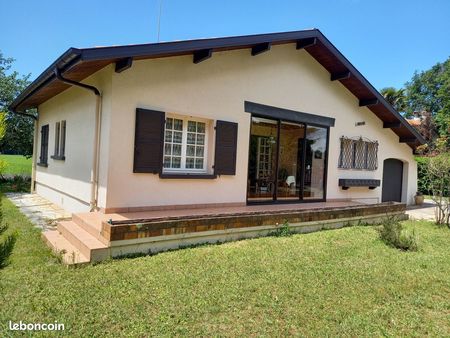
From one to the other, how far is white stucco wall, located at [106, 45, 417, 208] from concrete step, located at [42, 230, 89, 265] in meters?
1.15

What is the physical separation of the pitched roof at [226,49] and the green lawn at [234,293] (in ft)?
10.8

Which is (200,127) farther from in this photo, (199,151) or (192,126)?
(199,151)

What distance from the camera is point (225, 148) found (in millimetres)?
7785

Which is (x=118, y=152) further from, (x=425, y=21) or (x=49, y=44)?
(x=425, y=21)

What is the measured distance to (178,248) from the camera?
5.44m

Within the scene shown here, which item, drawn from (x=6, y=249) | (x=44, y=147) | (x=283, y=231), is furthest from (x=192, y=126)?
(x=44, y=147)

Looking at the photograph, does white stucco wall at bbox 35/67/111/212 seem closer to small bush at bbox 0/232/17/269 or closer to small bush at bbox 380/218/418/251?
small bush at bbox 0/232/17/269

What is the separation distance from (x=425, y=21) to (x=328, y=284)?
19.3 meters

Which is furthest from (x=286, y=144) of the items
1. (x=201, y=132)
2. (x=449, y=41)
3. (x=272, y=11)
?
(x=449, y=41)

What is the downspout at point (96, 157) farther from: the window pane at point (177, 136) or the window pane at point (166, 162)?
the window pane at point (177, 136)

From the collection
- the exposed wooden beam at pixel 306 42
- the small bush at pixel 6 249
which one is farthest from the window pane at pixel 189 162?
the small bush at pixel 6 249

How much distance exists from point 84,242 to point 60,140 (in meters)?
6.07

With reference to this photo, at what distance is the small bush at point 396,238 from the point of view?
6.20 meters

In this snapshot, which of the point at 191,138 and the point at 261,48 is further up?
the point at 261,48
